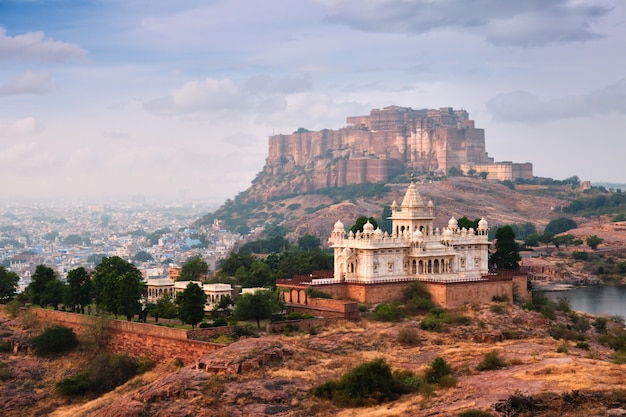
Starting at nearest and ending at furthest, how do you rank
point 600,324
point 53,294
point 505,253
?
point 53,294
point 600,324
point 505,253

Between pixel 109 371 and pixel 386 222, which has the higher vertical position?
pixel 386 222

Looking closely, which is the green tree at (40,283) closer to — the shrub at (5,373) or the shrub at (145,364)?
the shrub at (5,373)

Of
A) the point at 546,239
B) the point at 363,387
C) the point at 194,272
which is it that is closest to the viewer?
the point at 363,387

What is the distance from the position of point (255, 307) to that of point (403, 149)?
13559 centimetres

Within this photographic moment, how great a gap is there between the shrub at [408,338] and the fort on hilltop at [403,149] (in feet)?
416

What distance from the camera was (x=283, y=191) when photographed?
200 meters

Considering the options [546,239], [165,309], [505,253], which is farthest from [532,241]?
[165,309]

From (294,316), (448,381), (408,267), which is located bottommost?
(448,381)

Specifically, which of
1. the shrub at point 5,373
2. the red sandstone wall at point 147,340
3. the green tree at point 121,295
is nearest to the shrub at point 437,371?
the red sandstone wall at point 147,340

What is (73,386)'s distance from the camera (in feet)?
A: 155

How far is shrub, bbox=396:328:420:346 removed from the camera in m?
47.4

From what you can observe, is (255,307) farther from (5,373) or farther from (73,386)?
(5,373)

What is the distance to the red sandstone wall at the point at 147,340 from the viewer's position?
46.6 meters

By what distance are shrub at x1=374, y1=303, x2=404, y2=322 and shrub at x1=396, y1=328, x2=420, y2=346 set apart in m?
2.38
